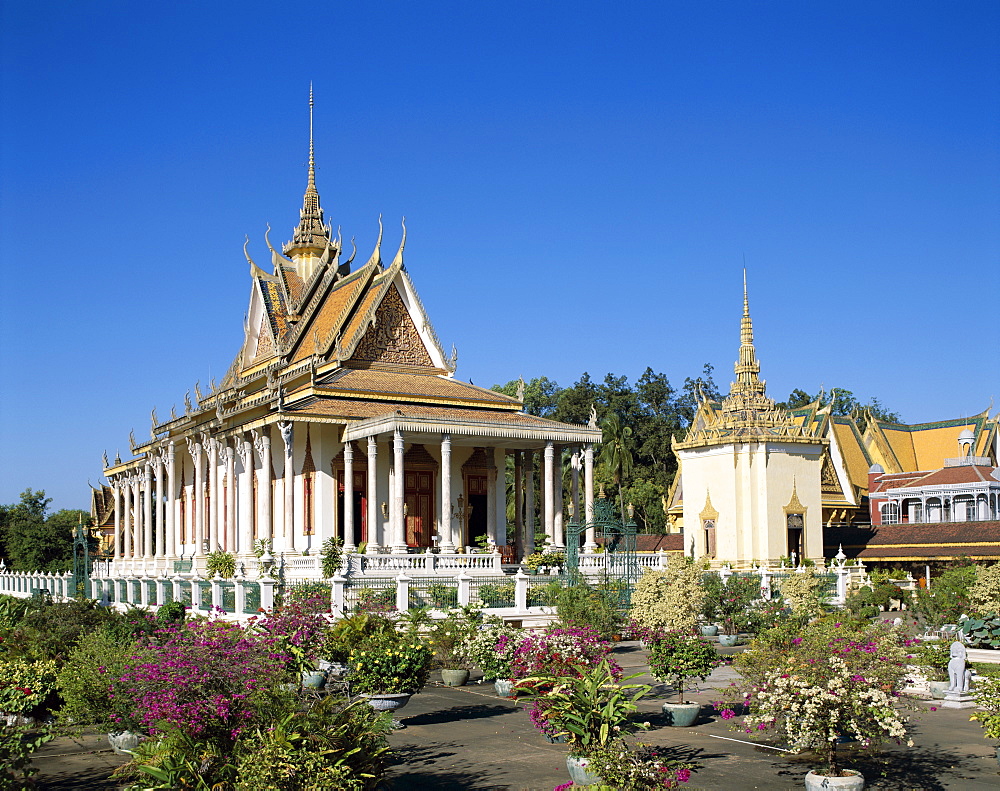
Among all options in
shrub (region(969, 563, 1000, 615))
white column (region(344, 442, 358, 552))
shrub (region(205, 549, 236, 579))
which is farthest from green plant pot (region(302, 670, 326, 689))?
shrub (region(205, 549, 236, 579))

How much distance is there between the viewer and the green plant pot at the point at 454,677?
16.7 metres

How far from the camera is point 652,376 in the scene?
76062 millimetres

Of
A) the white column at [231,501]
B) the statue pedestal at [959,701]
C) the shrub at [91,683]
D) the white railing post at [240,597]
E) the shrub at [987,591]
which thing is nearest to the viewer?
the shrub at [91,683]

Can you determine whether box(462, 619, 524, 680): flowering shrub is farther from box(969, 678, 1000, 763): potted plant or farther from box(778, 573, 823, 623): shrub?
box(778, 573, 823, 623): shrub

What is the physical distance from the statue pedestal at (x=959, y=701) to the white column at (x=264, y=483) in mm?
20841

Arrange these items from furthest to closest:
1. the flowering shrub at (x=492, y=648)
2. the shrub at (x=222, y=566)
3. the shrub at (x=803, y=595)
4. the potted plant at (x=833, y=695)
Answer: the shrub at (x=222, y=566), the shrub at (x=803, y=595), the flowering shrub at (x=492, y=648), the potted plant at (x=833, y=695)

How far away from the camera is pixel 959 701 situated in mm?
14008

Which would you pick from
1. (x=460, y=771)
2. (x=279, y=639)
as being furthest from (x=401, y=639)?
(x=460, y=771)

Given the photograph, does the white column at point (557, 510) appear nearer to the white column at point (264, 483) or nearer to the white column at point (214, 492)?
the white column at point (264, 483)

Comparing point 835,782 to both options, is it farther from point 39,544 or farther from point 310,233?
point 39,544

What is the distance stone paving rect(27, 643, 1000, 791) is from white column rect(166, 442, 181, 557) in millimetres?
28095

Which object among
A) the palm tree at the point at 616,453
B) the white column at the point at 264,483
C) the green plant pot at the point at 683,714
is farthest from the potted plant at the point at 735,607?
the palm tree at the point at 616,453

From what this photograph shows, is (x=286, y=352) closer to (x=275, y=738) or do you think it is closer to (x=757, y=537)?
(x=757, y=537)

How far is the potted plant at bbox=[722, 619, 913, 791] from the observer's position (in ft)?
31.2
